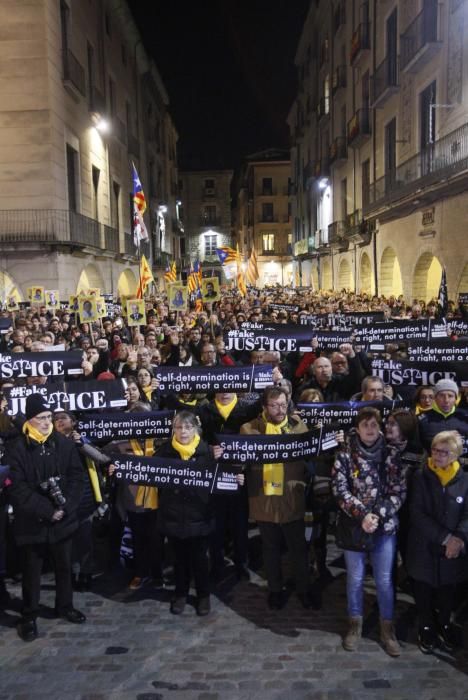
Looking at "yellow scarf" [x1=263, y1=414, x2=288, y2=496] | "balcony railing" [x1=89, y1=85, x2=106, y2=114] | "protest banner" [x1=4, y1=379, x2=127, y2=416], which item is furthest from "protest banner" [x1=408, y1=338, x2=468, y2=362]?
"balcony railing" [x1=89, y1=85, x2=106, y2=114]

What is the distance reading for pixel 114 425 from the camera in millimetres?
6137

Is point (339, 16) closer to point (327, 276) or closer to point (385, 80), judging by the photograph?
point (385, 80)

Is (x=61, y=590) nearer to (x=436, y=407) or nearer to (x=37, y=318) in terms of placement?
(x=436, y=407)

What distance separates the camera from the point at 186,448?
18.4ft

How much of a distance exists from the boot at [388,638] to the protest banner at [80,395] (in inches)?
135

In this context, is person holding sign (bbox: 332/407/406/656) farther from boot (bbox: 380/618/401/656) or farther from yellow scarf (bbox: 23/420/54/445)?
yellow scarf (bbox: 23/420/54/445)

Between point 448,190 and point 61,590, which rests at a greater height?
point 448,190

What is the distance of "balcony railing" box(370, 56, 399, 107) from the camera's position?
1014 inches

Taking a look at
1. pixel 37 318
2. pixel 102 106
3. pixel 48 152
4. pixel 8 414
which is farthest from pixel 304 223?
pixel 8 414

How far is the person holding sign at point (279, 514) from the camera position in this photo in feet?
18.3

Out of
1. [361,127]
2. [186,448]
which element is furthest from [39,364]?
[361,127]

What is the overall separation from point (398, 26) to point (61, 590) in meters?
26.4

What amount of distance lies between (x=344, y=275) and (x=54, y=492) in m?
35.0

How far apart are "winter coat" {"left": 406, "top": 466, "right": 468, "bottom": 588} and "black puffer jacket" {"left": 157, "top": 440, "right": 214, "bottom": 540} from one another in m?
1.73
